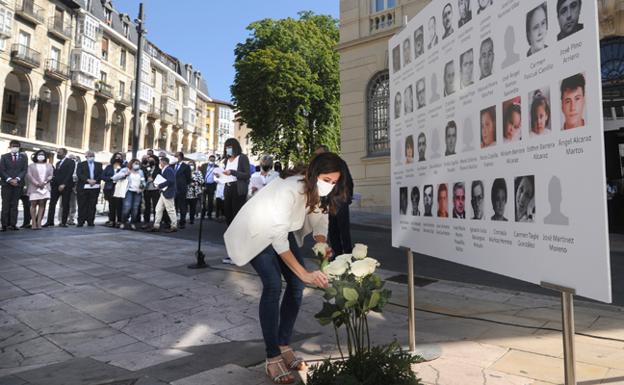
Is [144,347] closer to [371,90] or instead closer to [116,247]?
[116,247]

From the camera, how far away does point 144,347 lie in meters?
3.63

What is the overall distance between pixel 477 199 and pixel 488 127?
1.37ft

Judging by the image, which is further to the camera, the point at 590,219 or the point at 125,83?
the point at 125,83

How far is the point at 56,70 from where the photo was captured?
37.4 metres

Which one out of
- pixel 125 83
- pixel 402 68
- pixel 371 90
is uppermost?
pixel 125 83

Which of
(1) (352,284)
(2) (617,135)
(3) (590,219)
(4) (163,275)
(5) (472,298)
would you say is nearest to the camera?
(3) (590,219)

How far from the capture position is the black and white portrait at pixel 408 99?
11.3 ft

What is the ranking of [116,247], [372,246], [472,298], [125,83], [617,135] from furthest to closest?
1. [125,83]
2. [617,135]
3. [372,246]
4. [116,247]
5. [472,298]

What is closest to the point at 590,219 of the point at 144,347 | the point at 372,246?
the point at 144,347

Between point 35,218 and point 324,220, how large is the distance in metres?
10.5

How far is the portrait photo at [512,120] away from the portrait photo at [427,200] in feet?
2.89

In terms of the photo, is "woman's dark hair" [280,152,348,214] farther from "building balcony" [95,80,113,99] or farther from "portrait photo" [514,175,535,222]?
"building balcony" [95,80,113,99]

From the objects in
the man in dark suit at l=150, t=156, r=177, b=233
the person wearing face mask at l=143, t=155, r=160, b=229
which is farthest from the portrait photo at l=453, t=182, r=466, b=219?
the person wearing face mask at l=143, t=155, r=160, b=229

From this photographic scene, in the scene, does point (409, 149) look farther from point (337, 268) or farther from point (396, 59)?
point (337, 268)
